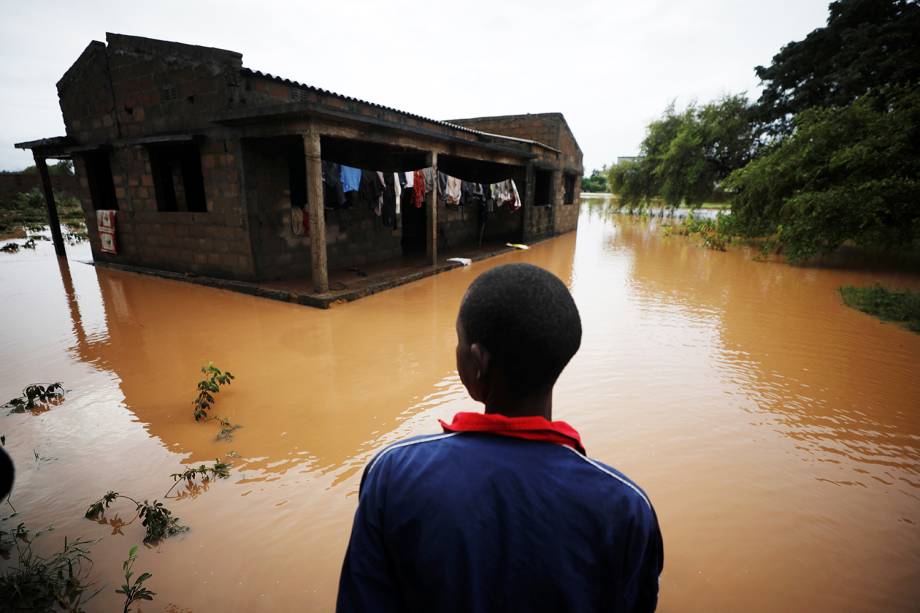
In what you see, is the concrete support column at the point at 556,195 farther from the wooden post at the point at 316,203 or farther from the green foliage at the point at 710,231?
the wooden post at the point at 316,203

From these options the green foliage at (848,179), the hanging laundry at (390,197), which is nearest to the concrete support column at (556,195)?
the green foliage at (848,179)

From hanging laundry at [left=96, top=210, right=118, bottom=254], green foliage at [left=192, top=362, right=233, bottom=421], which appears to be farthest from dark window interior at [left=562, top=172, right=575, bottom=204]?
green foliage at [left=192, top=362, right=233, bottom=421]

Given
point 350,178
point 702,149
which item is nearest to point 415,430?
point 350,178

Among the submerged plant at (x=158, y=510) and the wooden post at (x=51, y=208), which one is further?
the wooden post at (x=51, y=208)

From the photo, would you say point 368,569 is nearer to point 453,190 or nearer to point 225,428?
point 225,428

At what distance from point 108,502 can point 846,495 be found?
15.8 feet

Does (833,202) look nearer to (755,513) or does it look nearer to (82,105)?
(755,513)

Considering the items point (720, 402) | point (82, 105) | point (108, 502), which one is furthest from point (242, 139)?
point (720, 402)

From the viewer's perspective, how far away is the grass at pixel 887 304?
6636mm

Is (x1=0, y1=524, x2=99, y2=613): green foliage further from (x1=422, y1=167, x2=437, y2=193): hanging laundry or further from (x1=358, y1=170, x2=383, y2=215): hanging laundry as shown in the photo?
(x1=422, y1=167, x2=437, y2=193): hanging laundry

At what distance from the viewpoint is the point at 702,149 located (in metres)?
20.9

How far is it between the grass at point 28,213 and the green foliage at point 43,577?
20166mm

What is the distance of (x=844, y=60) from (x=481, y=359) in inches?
842

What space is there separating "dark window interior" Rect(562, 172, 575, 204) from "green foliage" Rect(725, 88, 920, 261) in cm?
1035
